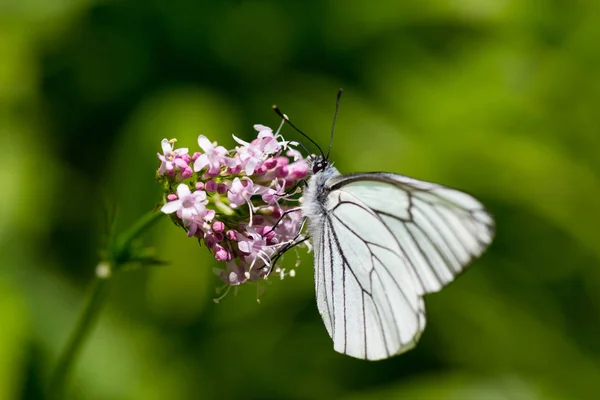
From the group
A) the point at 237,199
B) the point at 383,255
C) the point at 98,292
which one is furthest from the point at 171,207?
the point at 383,255

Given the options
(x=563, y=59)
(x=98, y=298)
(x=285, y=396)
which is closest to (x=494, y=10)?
(x=563, y=59)

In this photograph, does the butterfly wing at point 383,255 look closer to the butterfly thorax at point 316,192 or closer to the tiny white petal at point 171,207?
the butterfly thorax at point 316,192

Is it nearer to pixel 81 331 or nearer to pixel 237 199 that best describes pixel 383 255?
pixel 237 199

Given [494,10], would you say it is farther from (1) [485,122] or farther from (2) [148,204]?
(2) [148,204]

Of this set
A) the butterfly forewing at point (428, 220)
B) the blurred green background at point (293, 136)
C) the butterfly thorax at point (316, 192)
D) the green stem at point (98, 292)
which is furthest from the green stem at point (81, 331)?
the butterfly forewing at point (428, 220)

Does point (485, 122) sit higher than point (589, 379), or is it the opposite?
point (485, 122)
